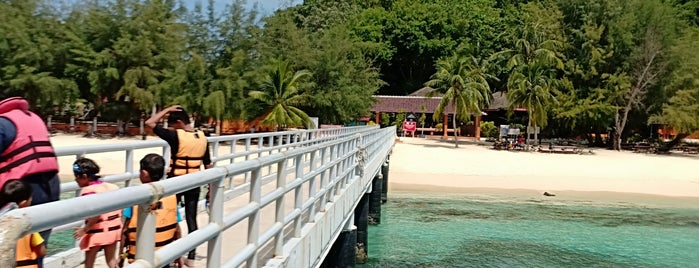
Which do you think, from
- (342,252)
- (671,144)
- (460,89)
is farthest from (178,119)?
(671,144)

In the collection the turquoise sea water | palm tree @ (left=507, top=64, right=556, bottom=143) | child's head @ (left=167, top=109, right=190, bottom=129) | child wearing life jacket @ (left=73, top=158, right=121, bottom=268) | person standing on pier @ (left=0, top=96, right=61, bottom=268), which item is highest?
palm tree @ (left=507, top=64, right=556, bottom=143)

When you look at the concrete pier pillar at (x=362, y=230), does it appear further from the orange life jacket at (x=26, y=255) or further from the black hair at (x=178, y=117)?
the orange life jacket at (x=26, y=255)

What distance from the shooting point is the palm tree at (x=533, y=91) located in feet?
143

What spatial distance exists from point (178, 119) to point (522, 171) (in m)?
31.2

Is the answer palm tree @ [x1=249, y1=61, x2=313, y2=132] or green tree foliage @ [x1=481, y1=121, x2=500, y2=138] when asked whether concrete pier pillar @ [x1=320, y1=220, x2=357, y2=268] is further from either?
green tree foliage @ [x1=481, y1=121, x2=500, y2=138]

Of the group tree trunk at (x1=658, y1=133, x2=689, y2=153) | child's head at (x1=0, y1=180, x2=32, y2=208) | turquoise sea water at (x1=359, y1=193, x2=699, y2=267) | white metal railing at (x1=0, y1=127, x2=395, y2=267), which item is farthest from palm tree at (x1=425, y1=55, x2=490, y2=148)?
child's head at (x1=0, y1=180, x2=32, y2=208)

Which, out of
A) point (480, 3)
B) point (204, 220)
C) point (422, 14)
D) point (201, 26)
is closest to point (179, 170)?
point (204, 220)

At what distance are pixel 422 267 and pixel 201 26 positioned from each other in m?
29.9

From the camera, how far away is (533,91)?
1718 inches

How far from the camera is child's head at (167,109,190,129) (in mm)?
6347

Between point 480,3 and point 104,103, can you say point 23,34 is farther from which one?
point 480,3

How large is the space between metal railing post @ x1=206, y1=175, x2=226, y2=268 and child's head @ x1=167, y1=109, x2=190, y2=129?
2642mm

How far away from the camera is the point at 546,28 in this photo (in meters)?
49.9

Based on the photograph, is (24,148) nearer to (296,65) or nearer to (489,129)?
(296,65)
